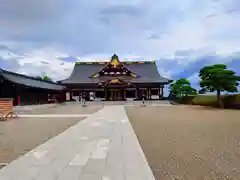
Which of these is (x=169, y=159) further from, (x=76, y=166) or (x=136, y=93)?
(x=136, y=93)

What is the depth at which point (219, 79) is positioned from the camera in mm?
23406

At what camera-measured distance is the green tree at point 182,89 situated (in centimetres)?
3900

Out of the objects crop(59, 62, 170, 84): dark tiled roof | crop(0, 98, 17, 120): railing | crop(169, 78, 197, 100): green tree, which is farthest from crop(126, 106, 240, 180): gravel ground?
crop(59, 62, 170, 84): dark tiled roof

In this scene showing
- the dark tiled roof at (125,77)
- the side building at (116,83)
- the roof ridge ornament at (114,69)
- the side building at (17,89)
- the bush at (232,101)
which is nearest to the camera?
the bush at (232,101)

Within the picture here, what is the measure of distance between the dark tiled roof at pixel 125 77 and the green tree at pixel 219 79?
61.8 ft

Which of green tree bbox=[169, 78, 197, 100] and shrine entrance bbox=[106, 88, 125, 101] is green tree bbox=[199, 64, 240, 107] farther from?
shrine entrance bbox=[106, 88, 125, 101]

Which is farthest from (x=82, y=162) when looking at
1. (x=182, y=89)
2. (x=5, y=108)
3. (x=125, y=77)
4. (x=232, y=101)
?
(x=125, y=77)

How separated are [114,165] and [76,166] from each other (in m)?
0.68

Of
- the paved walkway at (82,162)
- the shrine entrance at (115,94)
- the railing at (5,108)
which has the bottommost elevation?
the paved walkway at (82,162)

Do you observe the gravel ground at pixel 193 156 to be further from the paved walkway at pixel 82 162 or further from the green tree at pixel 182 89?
the green tree at pixel 182 89

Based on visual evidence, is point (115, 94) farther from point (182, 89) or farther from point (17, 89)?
point (17, 89)

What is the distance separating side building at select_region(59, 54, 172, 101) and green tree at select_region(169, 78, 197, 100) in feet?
7.89

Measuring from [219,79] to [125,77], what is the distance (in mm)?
24149

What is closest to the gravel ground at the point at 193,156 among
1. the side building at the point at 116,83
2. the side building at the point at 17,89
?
the side building at the point at 17,89
